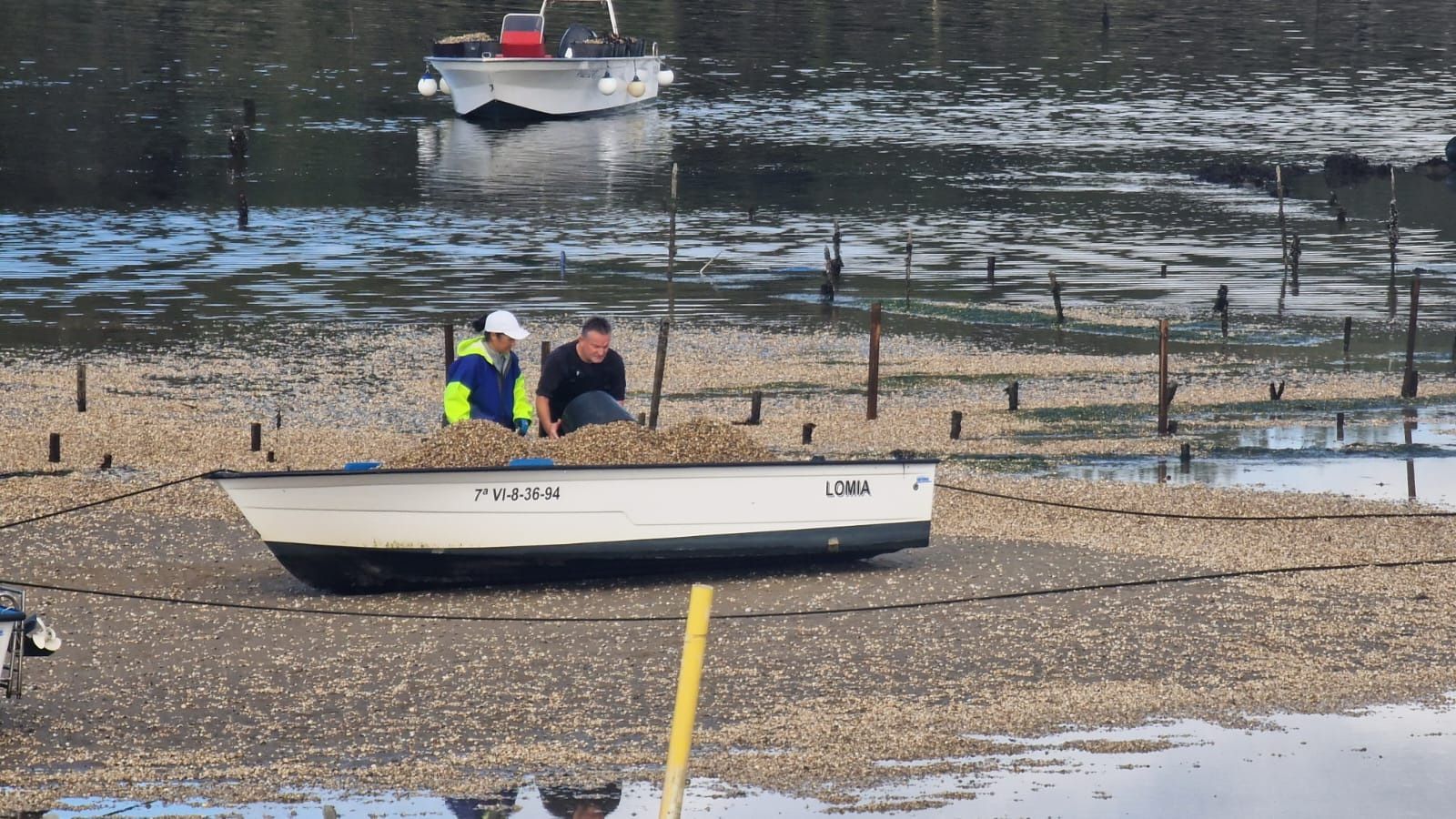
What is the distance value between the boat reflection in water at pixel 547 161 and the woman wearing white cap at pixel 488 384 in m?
29.4

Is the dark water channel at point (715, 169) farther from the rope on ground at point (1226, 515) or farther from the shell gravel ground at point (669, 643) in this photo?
the shell gravel ground at point (669, 643)

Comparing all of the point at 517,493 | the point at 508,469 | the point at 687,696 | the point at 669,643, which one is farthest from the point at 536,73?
the point at 687,696

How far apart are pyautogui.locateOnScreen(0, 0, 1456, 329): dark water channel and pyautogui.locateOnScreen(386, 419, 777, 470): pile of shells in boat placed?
15.4m

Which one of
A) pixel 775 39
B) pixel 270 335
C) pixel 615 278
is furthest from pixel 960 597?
pixel 775 39

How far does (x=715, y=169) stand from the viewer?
5075cm

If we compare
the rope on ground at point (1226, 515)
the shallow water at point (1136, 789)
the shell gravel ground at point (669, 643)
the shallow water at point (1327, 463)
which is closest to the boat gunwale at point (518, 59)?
the shell gravel ground at point (669, 643)

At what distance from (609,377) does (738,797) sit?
20.1 feet

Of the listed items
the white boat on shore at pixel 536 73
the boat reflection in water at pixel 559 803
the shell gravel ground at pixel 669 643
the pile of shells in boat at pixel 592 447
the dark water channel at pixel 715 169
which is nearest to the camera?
the boat reflection in water at pixel 559 803

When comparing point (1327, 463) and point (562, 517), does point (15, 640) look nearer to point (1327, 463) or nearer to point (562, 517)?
point (562, 517)

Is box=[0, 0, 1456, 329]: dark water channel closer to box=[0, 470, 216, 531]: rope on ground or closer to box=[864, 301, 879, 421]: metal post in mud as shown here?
box=[864, 301, 879, 421]: metal post in mud

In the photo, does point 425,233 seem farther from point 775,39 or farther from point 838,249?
point 775,39

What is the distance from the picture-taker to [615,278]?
1324 inches

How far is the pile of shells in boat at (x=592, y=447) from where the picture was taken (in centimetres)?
1318

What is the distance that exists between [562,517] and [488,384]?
1.61 meters
